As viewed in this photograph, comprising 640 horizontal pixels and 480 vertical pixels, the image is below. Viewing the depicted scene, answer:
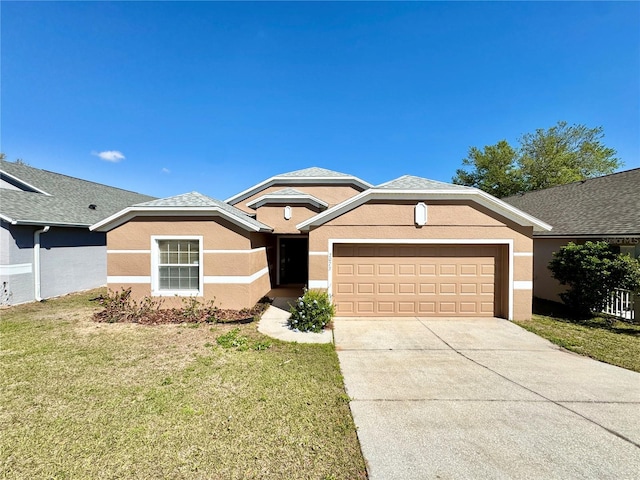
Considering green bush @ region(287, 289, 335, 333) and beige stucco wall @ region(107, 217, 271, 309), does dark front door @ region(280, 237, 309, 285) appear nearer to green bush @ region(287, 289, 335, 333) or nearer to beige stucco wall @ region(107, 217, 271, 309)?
beige stucco wall @ region(107, 217, 271, 309)

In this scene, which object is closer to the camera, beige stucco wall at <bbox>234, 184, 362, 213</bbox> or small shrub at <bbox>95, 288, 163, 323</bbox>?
small shrub at <bbox>95, 288, 163, 323</bbox>

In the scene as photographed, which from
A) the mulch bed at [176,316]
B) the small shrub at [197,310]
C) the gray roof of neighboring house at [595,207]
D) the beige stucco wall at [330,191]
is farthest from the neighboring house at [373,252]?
the beige stucco wall at [330,191]

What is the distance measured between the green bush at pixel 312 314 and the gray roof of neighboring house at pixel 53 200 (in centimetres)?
1044

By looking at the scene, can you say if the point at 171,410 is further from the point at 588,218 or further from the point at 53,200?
the point at 588,218

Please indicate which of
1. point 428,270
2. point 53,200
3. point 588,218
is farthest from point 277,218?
point 588,218

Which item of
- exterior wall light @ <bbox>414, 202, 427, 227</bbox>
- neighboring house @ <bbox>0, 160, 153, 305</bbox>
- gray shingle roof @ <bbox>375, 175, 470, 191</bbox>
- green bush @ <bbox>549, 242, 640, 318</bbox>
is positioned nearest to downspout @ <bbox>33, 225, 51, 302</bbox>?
neighboring house @ <bbox>0, 160, 153, 305</bbox>

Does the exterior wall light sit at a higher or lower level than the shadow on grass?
higher

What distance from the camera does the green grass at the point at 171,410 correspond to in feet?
9.63

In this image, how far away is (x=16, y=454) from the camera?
120 inches

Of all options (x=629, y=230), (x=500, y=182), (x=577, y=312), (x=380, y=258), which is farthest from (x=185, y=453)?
(x=500, y=182)

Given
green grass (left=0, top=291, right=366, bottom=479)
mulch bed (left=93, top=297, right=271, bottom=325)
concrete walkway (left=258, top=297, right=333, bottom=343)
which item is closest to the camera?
green grass (left=0, top=291, right=366, bottom=479)

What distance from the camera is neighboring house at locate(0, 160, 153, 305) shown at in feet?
32.4

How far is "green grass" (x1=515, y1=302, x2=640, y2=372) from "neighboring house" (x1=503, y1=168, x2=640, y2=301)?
8.21 feet

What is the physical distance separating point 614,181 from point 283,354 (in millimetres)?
16851
